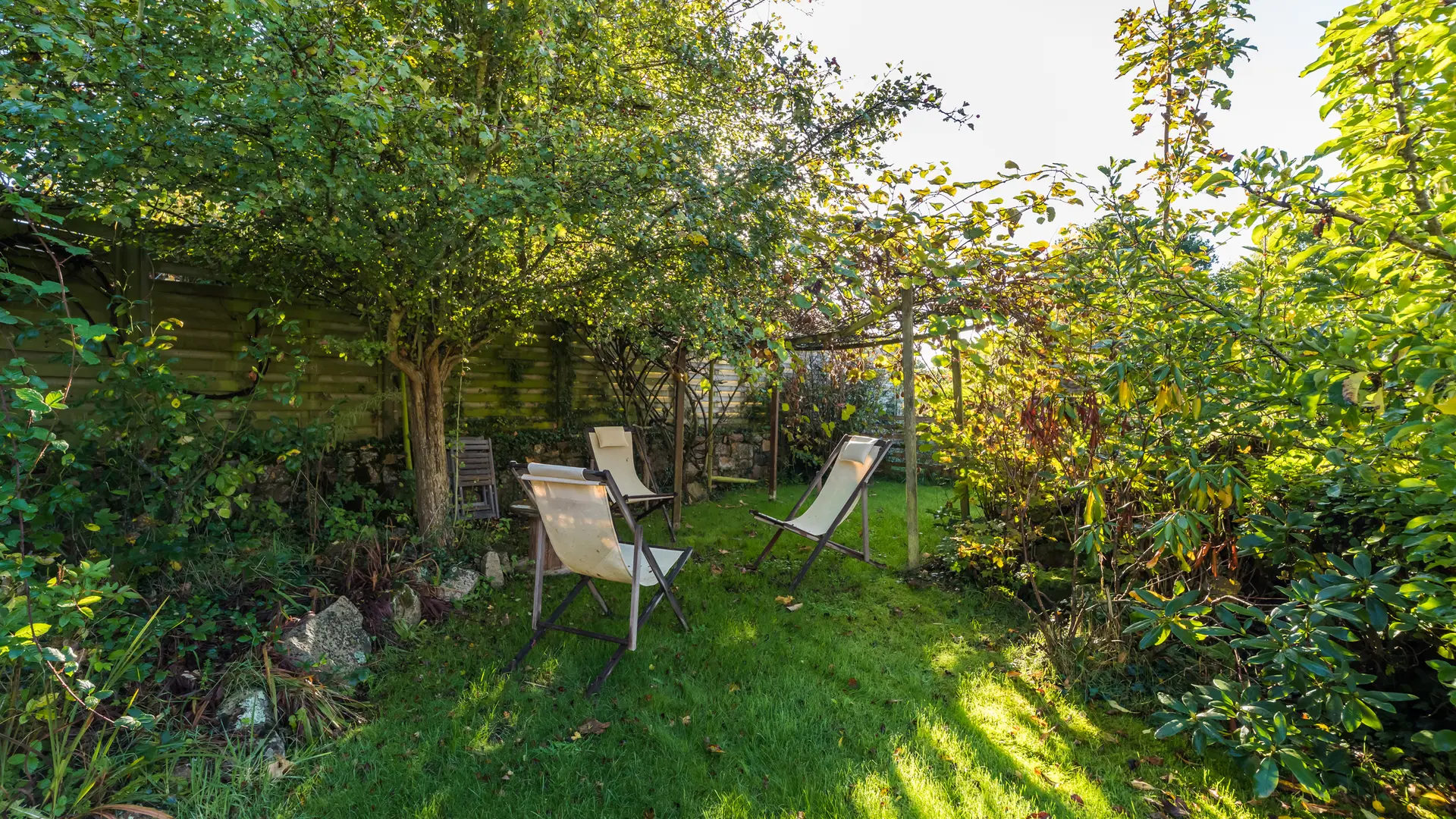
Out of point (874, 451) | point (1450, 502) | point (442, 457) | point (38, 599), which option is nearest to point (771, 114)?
point (874, 451)

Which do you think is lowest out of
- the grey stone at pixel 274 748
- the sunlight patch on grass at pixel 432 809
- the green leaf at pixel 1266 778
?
the sunlight patch on grass at pixel 432 809

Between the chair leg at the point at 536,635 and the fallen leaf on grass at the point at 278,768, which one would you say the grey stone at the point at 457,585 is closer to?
the chair leg at the point at 536,635

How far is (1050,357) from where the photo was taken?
3889 millimetres

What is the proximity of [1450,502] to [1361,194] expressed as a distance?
2.92 feet

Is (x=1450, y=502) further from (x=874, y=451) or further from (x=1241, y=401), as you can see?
(x=874, y=451)

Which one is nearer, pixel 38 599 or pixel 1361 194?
pixel 1361 194

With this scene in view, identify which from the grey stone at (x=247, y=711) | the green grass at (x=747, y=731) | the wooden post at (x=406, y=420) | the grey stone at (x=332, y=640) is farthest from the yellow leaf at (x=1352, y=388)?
the wooden post at (x=406, y=420)

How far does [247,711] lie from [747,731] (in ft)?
6.79

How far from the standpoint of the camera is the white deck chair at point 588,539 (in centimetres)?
329

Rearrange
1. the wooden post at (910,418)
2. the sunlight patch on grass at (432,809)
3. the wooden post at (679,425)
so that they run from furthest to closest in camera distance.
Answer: the wooden post at (679,425) → the wooden post at (910,418) → the sunlight patch on grass at (432,809)

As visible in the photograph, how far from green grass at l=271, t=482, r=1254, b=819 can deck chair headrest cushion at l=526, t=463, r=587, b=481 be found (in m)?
1.01

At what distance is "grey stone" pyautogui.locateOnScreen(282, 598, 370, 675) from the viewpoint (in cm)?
313

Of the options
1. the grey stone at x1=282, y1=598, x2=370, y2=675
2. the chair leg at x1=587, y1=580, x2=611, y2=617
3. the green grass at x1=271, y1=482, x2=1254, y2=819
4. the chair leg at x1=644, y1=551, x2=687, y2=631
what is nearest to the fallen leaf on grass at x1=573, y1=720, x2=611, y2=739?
the green grass at x1=271, y1=482, x2=1254, y2=819

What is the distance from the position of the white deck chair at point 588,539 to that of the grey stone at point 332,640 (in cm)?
77
